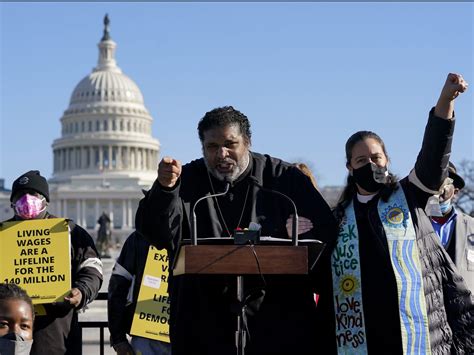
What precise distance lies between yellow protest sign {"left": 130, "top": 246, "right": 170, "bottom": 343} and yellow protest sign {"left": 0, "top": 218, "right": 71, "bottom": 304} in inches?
24.5

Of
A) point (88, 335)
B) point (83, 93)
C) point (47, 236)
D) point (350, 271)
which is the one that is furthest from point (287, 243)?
point (83, 93)

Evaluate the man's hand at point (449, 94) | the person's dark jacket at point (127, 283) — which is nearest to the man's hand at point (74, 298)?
the person's dark jacket at point (127, 283)

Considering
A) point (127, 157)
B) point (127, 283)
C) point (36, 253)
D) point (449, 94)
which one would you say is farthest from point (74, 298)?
point (127, 157)

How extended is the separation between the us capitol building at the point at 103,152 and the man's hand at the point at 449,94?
350 ft

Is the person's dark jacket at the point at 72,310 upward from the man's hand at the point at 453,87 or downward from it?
downward

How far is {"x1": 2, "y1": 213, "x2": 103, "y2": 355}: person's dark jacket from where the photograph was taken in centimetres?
578

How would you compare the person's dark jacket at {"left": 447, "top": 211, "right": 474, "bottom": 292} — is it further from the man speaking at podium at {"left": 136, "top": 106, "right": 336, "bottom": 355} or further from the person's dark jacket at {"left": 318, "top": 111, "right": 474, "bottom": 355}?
the man speaking at podium at {"left": 136, "top": 106, "right": 336, "bottom": 355}

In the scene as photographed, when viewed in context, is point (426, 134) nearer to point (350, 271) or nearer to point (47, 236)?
point (350, 271)

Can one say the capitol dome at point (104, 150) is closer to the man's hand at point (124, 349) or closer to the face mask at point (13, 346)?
the man's hand at point (124, 349)

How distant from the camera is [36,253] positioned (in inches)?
235

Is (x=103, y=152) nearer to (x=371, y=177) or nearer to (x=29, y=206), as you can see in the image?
(x=29, y=206)

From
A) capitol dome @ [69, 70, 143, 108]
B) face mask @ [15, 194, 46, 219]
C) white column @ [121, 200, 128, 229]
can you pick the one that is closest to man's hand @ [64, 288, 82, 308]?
face mask @ [15, 194, 46, 219]

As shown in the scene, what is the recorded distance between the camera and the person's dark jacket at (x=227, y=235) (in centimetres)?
424

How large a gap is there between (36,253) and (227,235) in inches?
77.5
